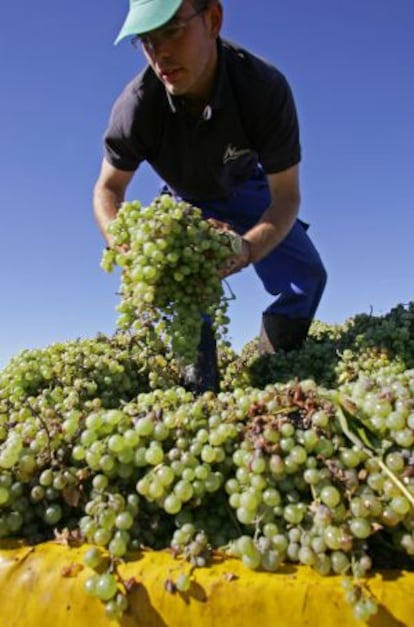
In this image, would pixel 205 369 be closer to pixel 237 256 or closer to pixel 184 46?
pixel 237 256

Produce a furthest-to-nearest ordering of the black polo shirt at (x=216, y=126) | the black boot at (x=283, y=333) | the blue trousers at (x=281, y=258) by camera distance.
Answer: the blue trousers at (x=281, y=258), the black boot at (x=283, y=333), the black polo shirt at (x=216, y=126)

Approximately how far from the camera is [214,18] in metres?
3.44

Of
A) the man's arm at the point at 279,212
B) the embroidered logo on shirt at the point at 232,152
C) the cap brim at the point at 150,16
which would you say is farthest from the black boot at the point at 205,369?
the cap brim at the point at 150,16

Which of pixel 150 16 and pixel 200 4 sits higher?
pixel 200 4

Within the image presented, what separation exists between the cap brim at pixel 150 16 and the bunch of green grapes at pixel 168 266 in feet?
3.16

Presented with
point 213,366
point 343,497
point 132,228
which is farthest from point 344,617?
point 213,366

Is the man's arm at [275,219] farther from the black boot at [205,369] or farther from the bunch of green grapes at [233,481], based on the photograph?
the bunch of green grapes at [233,481]

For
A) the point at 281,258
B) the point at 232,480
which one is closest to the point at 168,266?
the point at 232,480

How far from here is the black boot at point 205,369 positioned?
334cm

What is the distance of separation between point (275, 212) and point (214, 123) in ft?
2.26

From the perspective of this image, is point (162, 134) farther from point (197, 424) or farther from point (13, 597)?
point (13, 597)

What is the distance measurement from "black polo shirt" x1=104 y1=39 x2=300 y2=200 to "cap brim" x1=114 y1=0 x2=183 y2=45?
60cm

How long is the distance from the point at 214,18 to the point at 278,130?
772 mm

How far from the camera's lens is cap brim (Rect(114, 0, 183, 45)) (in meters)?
2.98
